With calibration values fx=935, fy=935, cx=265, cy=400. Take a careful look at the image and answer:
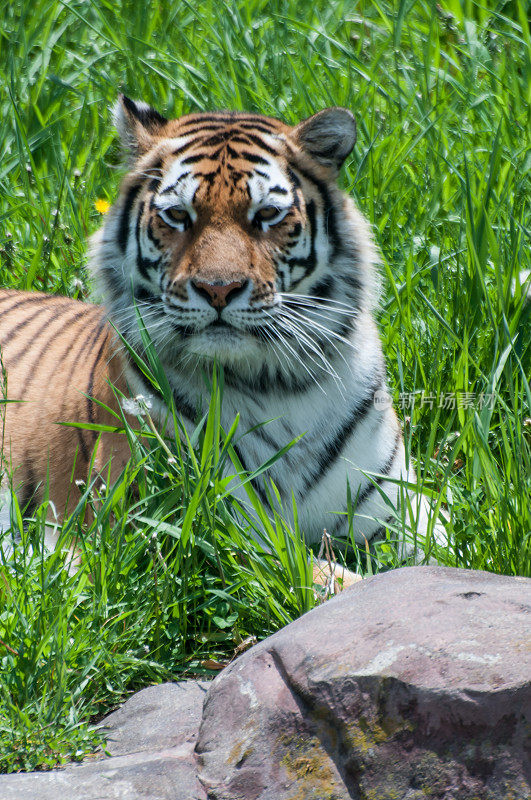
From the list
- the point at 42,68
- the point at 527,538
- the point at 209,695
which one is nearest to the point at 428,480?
the point at 527,538

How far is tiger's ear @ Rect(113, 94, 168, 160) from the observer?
9.39ft

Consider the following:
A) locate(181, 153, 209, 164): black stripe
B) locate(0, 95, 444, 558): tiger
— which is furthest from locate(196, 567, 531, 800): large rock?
locate(181, 153, 209, 164): black stripe

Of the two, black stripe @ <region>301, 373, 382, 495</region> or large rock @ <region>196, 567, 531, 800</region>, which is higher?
black stripe @ <region>301, 373, 382, 495</region>

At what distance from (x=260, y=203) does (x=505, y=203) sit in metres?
1.32

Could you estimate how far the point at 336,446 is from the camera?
2.81m

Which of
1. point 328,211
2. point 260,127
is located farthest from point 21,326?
point 328,211

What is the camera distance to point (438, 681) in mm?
1597

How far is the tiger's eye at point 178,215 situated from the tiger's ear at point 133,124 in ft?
1.07

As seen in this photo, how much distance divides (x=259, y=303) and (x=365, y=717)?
49.0 inches

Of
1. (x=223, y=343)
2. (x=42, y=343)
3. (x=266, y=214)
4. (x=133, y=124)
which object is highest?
(x=133, y=124)

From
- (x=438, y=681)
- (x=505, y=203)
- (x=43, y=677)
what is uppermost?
(x=505, y=203)

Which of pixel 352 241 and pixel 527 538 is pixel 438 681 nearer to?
pixel 527 538

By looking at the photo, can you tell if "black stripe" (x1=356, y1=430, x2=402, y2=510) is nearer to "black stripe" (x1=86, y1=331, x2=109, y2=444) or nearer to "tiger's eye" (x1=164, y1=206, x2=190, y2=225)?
"black stripe" (x1=86, y1=331, x2=109, y2=444)

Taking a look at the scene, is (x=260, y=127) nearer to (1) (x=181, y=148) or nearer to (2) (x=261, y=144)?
(2) (x=261, y=144)
